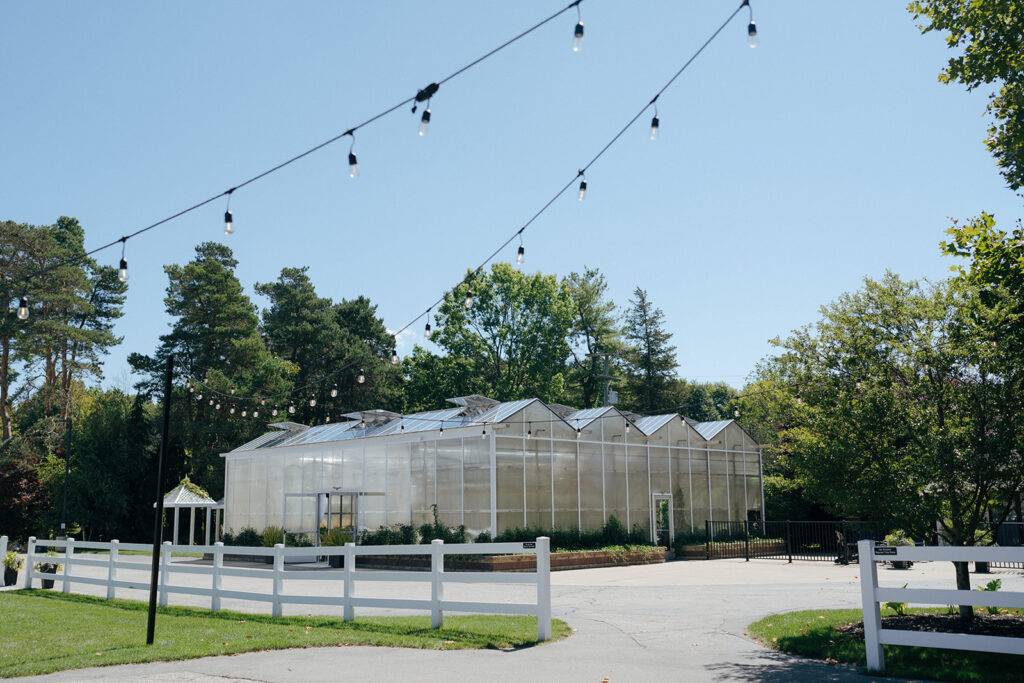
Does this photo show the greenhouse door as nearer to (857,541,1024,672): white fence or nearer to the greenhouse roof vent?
the greenhouse roof vent

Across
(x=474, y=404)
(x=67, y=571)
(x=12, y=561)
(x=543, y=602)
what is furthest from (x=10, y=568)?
(x=543, y=602)

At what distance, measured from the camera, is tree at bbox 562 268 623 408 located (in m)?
57.3

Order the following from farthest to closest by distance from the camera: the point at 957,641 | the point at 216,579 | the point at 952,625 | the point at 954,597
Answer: the point at 216,579 → the point at 952,625 → the point at 954,597 → the point at 957,641

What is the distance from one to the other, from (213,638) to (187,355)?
4339 centimetres

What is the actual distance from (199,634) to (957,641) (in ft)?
30.2

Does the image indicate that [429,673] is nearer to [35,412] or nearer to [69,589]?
[69,589]

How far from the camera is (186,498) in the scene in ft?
109

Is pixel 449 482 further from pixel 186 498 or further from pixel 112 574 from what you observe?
pixel 186 498

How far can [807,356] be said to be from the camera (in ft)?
45.4

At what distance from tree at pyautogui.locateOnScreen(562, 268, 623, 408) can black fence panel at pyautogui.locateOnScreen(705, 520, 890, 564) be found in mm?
24021

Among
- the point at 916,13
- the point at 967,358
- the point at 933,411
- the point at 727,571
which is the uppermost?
the point at 916,13

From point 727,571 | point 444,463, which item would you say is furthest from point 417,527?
point 727,571

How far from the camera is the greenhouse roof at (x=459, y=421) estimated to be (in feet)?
92.4

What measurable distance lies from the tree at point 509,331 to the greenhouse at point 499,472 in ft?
50.0
